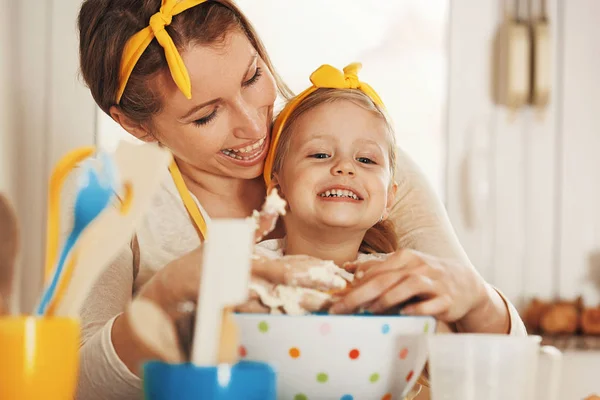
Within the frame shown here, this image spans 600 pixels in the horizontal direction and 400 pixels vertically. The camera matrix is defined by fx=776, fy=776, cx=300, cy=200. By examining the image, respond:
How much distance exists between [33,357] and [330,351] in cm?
27

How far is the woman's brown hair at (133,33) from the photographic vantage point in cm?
127

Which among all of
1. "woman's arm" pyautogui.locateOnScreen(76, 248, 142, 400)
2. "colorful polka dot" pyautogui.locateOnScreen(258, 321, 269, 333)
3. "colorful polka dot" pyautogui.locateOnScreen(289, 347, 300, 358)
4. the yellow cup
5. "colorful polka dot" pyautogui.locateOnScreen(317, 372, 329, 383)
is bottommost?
"woman's arm" pyautogui.locateOnScreen(76, 248, 142, 400)

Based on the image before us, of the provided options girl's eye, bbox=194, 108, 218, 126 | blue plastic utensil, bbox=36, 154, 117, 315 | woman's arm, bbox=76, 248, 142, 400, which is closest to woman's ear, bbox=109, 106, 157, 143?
girl's eye, bbox=194, 108, 218, 126

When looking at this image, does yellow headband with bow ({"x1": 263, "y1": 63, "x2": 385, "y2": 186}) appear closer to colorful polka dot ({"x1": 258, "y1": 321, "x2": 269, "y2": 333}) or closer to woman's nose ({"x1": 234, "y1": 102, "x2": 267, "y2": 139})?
woman's nose ({"x1": 234, "y1": 102, "x2": 267, "y2": 139})

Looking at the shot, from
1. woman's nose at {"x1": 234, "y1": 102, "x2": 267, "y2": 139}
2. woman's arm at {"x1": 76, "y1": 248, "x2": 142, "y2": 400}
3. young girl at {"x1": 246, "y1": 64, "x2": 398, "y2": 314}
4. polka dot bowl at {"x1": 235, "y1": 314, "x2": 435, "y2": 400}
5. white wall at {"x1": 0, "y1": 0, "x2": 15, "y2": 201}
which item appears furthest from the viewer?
white wall at {"x1": 0, "y1": 0, "x2": 15, "y2": 201}

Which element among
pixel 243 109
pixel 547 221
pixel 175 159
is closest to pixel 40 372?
pixel 243 109

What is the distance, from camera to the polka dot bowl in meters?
0.66

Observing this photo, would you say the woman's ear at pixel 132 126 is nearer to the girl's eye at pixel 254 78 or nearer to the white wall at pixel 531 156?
the girl's eye at pixel 254 78

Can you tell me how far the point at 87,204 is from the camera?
20.1 inches

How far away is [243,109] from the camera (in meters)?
1.26

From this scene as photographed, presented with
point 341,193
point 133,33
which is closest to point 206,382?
point 341,193

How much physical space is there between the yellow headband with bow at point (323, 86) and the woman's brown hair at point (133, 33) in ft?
0.46

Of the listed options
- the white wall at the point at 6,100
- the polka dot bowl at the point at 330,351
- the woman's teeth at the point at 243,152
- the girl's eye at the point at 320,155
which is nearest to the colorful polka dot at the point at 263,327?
the polka dot bowl at the point at 330,351

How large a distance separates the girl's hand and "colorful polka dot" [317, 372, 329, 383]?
0.28ft
